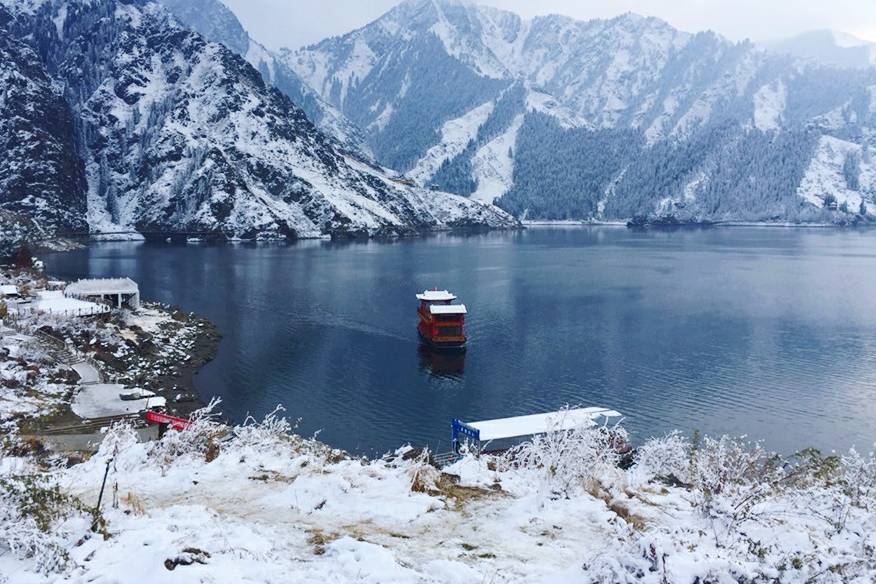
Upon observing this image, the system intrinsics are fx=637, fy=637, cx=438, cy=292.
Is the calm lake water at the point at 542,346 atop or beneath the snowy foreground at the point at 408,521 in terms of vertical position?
beneath

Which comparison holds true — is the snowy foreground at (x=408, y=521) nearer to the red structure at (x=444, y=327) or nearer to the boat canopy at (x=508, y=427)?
the boat canopy at (x=508, y=427)

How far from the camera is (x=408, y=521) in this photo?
1314 centimetres

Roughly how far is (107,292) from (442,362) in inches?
1588

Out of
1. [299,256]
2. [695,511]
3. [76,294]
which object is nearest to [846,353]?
[695,511]

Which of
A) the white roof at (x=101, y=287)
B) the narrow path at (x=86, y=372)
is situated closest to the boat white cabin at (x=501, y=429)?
the narrow path at (x=86, y=372)

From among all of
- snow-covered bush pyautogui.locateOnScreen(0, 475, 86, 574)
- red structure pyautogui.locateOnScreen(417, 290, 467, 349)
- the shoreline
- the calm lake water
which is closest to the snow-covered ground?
snow-covered bush pyautogui.locateOnScreen(0, 475, 86, 574)

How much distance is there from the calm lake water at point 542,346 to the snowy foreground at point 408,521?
85.0 feet

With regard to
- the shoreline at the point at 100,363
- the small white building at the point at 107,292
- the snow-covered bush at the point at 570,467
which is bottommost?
the shoreline at the point at 100,363

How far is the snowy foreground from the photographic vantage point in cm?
992

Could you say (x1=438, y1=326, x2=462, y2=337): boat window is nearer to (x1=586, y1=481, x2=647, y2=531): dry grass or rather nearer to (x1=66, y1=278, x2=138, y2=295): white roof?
(x1=66, y1=278, x2=138, y2=295): white roof

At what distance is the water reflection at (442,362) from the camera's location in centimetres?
5962

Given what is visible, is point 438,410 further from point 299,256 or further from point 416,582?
point 299,256

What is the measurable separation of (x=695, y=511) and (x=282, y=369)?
50.6 meters

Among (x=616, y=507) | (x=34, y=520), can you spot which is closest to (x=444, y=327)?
(x=616, y=507)
